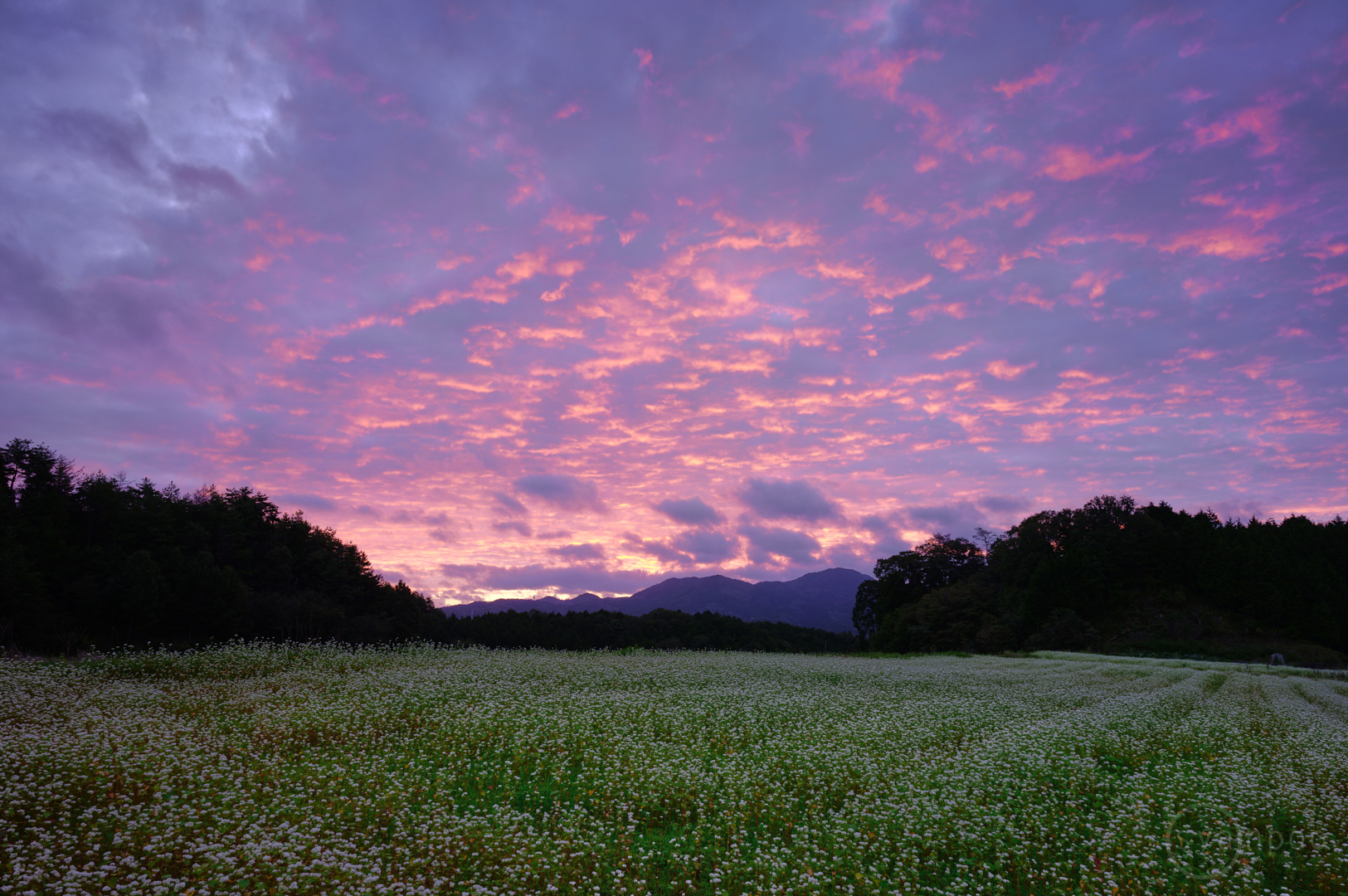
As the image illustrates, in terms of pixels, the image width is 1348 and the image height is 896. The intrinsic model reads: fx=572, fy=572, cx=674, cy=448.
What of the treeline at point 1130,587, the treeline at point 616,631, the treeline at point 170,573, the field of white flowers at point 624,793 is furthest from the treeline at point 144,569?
the treeline at point 1130,587

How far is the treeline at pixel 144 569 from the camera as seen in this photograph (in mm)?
42125

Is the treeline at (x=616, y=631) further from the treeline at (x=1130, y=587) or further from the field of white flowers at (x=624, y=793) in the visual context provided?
the field of white flowers at (x=624, y=793)

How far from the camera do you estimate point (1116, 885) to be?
7.02 meters

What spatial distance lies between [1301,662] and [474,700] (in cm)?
7659

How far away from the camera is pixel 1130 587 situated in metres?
75.2

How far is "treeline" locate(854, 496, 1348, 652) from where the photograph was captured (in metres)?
62.9

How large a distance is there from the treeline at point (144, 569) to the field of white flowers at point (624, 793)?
988 inches

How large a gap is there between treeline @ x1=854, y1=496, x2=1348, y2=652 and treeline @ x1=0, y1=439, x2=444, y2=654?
6978cm

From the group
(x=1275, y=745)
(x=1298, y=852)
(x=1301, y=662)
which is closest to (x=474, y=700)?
(x=1298, y=852)

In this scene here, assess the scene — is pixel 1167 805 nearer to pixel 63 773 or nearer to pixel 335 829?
pixel 335 829

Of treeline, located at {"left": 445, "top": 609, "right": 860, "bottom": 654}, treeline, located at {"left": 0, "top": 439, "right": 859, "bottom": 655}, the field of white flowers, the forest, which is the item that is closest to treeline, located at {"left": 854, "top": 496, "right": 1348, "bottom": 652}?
the forest

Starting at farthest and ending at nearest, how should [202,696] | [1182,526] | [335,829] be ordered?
[1182,526], [202,696], [335,829]

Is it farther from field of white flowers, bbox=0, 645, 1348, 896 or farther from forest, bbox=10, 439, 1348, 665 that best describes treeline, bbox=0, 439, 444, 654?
field of white flowers, bbox=0, 645, 1348, 896

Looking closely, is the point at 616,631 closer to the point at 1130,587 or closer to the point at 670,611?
the point at 670,611
